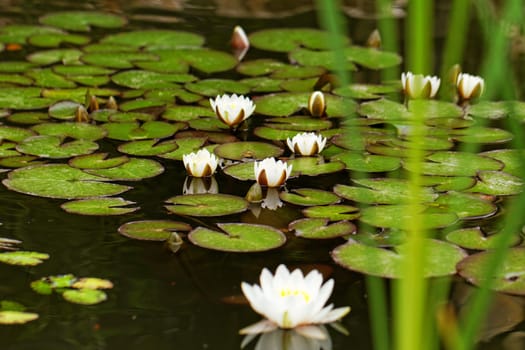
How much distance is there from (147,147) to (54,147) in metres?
0.28

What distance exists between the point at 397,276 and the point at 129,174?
0.93 metres

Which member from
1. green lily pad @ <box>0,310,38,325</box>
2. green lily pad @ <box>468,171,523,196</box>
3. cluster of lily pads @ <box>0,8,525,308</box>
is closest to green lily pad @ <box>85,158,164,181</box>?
cluster of lily pads @ <box>0,8,525,308</box>

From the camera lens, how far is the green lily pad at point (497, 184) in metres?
2.55

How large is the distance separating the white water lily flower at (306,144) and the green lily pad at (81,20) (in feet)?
5.35

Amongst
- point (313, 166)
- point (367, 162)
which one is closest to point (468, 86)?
point (367, 162)

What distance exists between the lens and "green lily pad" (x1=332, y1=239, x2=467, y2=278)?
2.06 m

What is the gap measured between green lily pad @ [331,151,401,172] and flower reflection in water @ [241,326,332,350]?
920 mm

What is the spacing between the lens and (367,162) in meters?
2.75

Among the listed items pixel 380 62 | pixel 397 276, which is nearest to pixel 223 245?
pixel 397 276

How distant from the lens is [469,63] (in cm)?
377

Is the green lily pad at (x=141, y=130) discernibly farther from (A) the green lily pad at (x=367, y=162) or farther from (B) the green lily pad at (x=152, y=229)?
(B) the green lily pad at (x=152, y=229)

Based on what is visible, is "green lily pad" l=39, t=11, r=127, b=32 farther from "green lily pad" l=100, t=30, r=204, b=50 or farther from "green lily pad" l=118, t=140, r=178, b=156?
"green lily pad" l=118, t=140, r=178, b=156

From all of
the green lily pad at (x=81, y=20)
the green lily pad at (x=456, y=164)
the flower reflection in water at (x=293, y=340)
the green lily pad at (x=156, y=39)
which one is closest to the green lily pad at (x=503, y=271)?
the flower reflection in water at (x=293, y=340)

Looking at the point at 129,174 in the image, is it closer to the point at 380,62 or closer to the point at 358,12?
the point at 380,62
